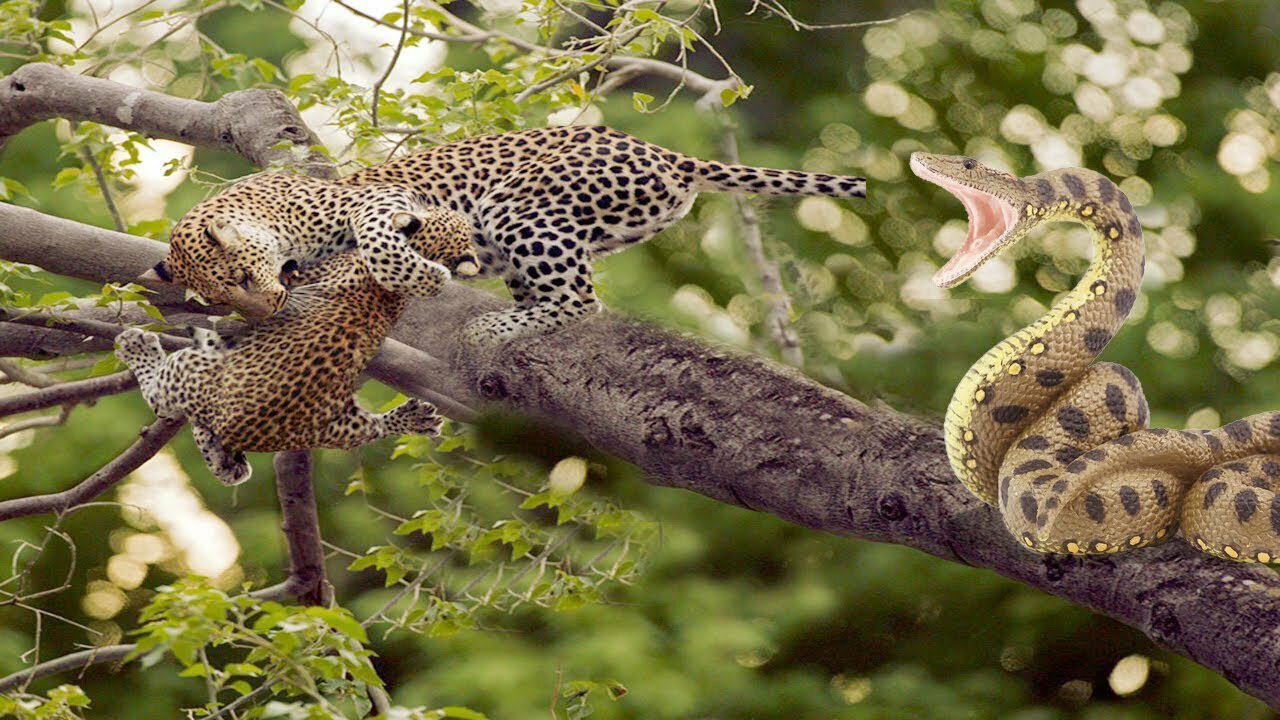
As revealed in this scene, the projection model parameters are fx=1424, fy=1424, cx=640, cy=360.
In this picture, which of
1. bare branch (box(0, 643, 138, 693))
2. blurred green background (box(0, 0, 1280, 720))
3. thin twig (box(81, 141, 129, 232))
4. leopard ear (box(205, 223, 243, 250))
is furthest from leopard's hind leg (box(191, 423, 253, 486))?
blurred green background (box(0, 0, 1280, 720))

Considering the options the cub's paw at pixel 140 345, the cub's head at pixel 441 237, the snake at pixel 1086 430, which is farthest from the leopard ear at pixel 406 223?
the snake at pixel 1086 430

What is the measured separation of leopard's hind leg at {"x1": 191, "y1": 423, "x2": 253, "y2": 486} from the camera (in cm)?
218

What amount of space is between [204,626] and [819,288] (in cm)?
197

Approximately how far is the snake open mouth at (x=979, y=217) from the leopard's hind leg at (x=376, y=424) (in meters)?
0.94

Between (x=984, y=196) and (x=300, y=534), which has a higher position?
(x=984, y=196)

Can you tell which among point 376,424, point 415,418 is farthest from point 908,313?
point 376,424

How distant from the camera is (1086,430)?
184 centimetres

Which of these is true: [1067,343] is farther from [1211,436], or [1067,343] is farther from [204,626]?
[204,626]

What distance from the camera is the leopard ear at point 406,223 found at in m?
2.00

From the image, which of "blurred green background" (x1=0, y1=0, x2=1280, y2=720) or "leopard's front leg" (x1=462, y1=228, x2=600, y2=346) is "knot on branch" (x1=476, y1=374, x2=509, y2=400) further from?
"blurred green background" (x1=0, y1=0, x2=1280, y2=720)

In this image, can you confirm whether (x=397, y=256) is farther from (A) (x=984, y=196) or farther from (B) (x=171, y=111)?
(B) (x=171, y=111)

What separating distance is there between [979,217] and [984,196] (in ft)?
0.11

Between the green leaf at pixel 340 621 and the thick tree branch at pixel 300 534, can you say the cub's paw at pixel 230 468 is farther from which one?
the thick tree branch at pixel 300 534

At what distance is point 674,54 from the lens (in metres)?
3.98
